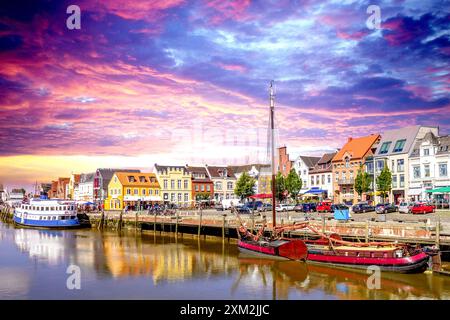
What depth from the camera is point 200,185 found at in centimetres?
10819

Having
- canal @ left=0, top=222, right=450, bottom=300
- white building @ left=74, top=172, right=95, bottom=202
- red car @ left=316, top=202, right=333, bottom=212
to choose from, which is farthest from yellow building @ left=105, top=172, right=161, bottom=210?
canal @ left=0, top=222, right=450, bottom=300

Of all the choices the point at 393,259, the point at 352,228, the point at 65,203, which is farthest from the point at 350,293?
the point at 65,203

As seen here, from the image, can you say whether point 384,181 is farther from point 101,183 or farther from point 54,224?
point 101,183

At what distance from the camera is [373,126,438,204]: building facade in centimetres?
7619

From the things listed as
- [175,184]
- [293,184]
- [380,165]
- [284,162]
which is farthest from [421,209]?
[175,184]

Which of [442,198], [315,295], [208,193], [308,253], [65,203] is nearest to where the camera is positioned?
[315,295]

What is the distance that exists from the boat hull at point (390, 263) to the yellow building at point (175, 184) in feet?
224

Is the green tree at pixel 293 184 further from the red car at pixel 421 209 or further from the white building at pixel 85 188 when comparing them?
the white building at pixel 85 188

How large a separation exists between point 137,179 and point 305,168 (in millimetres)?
34045

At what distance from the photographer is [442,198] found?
223 ft

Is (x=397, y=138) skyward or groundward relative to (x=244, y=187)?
skyward
